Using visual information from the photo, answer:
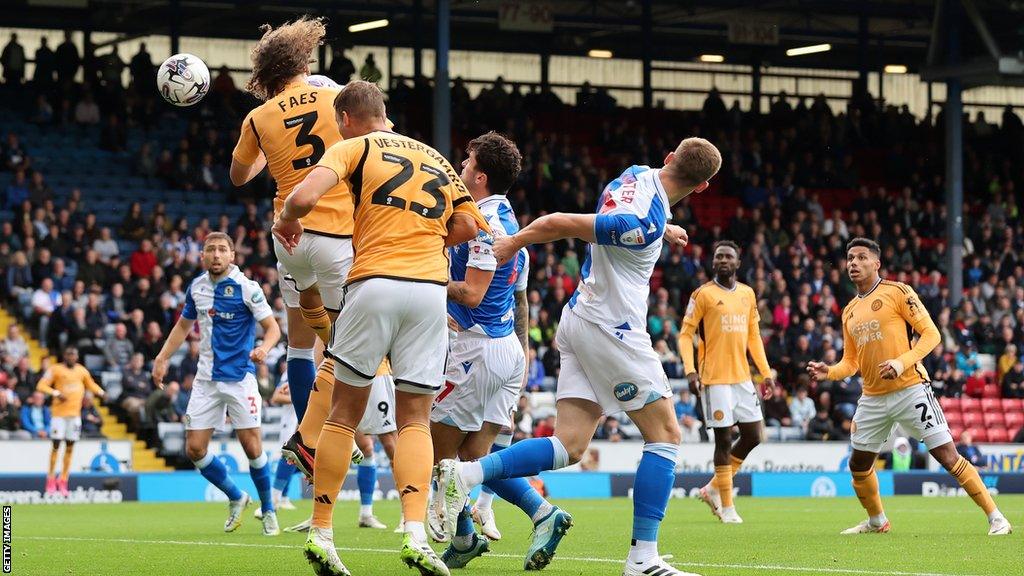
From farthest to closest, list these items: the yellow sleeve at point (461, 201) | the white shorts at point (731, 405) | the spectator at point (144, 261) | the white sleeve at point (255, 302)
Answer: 1. the spectator at point (144, 261)
2. the white shorts at point (731, 405)
3. the white sleeve at point (255, 302)
4. the yellow sleeve at point (461, 201)

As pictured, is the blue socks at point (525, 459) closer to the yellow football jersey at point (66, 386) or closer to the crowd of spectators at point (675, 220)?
the crowd of spectators at point (675, 220)

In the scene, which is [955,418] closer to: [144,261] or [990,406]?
[990,406]

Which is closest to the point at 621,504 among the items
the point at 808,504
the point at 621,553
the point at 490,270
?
the point at 808,504

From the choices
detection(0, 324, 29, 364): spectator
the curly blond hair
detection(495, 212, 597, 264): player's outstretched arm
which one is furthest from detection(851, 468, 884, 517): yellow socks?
detection(0, 324, 29, 364): spectator

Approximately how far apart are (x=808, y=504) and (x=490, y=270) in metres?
12.0

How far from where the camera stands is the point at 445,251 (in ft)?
27.0

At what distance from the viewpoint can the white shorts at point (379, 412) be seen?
42.5ft

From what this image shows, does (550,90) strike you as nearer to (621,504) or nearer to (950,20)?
(950,20)

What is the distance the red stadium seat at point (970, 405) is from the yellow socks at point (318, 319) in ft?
68.9

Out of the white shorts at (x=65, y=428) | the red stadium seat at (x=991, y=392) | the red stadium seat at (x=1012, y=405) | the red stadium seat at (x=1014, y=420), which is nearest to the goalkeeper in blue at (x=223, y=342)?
the white shorts at (x=65, y=428)

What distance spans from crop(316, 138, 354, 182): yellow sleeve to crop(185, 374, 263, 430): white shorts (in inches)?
260

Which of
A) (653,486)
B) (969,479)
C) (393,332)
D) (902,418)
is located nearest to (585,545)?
(653,486)

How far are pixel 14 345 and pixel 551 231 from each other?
18042 millimetres

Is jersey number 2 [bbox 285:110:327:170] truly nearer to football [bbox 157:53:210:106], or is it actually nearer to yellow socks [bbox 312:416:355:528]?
football [bbox 157:53:210:106]
